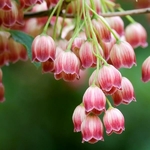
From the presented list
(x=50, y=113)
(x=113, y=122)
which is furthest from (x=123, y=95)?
(x=50, y=113)

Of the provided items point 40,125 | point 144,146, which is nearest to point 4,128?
point 40,125

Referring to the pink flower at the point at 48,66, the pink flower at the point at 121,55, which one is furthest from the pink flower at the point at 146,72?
the pink flower at the point at 48,66

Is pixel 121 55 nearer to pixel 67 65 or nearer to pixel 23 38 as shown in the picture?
pixel 67 65

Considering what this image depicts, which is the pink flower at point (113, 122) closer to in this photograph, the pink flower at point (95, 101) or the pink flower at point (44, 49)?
the pink flower at point (95, 101)

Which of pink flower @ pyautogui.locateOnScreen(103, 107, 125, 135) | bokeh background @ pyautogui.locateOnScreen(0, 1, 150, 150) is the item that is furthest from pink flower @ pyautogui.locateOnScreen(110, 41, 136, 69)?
bokeh background @ pyautogui.locateOnScreen(0, 1, 150, 150)

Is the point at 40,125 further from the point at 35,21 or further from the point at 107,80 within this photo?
the point at 107,80
